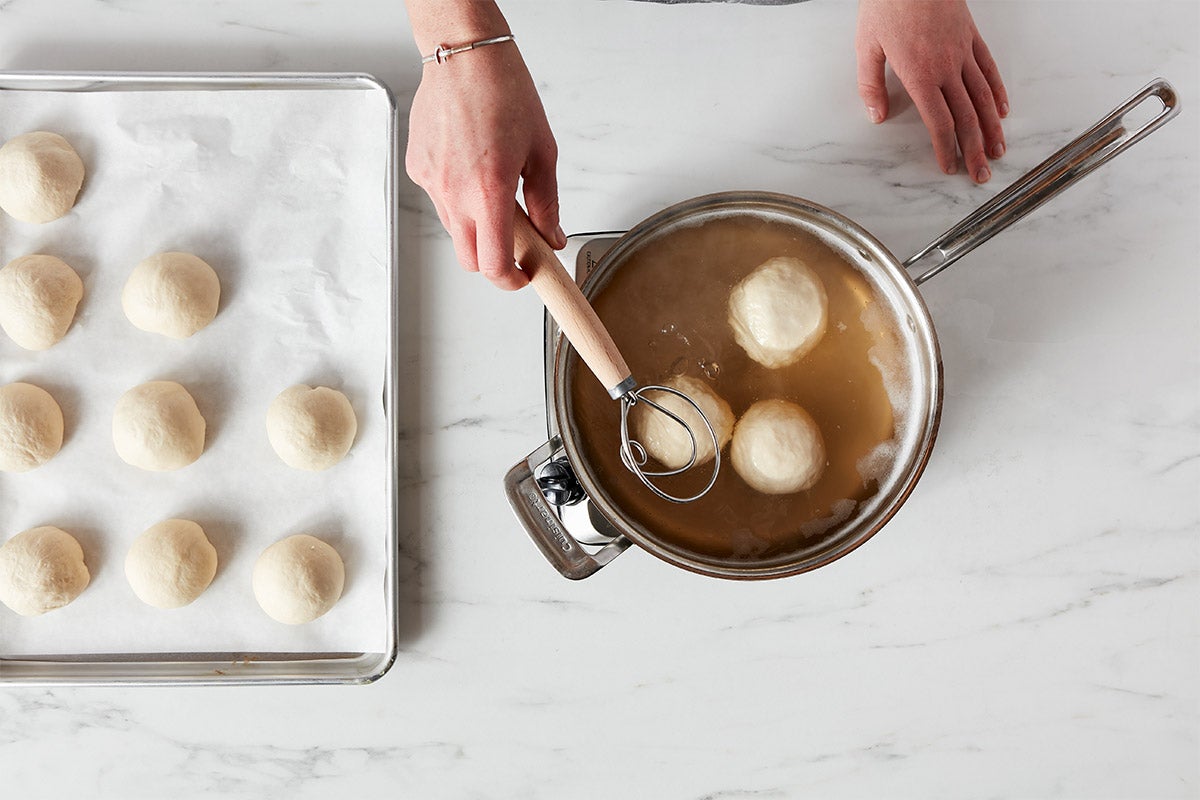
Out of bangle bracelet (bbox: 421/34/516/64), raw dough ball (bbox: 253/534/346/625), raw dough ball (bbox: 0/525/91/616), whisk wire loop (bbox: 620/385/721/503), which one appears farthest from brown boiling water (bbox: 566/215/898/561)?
raw dough ball (bbox: 0/525/91/616)

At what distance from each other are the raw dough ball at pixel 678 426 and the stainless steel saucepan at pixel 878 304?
51 millimetres

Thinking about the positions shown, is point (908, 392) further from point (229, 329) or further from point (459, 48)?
point (229, 329)

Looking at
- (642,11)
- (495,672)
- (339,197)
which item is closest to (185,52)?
(339,197)

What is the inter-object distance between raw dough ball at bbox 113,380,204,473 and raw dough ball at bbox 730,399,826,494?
19.6 inches

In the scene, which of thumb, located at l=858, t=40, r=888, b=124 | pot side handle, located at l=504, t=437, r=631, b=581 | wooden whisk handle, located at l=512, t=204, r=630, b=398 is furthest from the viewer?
thumb, located at l=858, t=40, r=888, b=124

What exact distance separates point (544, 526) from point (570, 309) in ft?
0.75

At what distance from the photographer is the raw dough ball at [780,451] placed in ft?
1.97

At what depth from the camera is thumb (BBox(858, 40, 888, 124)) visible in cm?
77

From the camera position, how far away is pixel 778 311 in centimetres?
60

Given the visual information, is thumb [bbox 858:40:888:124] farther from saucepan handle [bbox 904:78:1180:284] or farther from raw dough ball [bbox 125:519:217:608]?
raw dough ball [bbox 125:519:217:608]

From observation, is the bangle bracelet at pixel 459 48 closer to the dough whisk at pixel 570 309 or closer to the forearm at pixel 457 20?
the forearm at pixel 457 20

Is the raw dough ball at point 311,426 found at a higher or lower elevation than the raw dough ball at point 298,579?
higher

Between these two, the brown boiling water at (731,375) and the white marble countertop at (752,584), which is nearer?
the brown boiling water at (731,375)

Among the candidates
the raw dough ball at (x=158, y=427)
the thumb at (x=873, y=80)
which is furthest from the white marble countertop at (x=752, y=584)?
the raw dough ball at (x=158, y=427)
